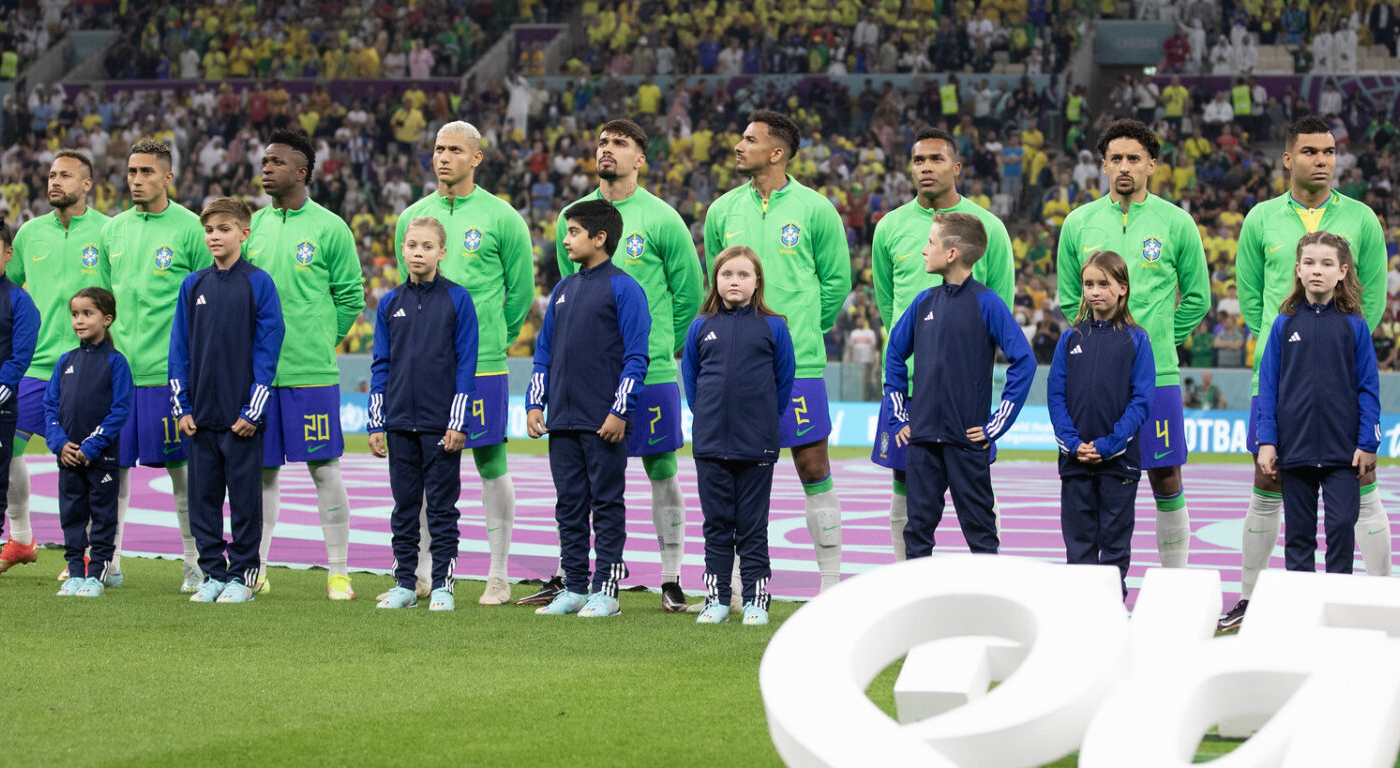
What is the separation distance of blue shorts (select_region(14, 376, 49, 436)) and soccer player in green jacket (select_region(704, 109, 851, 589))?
398 centimetres

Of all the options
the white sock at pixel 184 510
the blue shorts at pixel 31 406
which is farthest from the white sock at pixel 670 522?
the blue shorts at pixel 31 406

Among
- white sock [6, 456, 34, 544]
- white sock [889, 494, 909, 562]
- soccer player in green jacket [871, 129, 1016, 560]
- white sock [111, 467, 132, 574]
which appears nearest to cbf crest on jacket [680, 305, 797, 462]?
soccer player in green jacket [871, 129, 1016, 560]

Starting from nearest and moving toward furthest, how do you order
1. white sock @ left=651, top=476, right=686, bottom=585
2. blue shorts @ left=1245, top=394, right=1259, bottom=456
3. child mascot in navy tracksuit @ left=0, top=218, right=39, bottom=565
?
blue shorts @ left=1245, top=394, right=1259, bottom=456
white sock @ left=651, top=476, right=686, bottom=585
child mascot in navy tracksuit @ left=0, top=218, right=39, bottom=565

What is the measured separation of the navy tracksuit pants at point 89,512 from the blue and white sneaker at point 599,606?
2608 mm

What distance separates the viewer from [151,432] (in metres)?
8.17

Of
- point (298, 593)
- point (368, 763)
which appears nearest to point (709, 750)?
point (368, 763)

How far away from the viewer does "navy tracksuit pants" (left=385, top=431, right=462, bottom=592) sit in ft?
24.5

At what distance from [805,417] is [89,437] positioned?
3625 millimetres

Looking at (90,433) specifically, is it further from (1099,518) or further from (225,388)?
(1099,518)

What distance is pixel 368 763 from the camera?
431 centimetres

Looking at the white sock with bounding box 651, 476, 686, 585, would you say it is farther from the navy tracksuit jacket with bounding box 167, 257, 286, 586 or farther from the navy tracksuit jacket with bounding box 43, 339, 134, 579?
the navy tracksuit jacket with bounding box 43, 339, 134, 579

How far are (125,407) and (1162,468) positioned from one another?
16.8 ft

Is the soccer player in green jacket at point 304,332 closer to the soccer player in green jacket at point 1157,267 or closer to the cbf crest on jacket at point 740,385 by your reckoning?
the cbf crest on jacket at point 740,385

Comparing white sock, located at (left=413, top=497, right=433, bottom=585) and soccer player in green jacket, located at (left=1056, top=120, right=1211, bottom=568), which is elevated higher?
soccer player in green jacket, located at (left=1056, top=120, right=1211, bottom=568)
